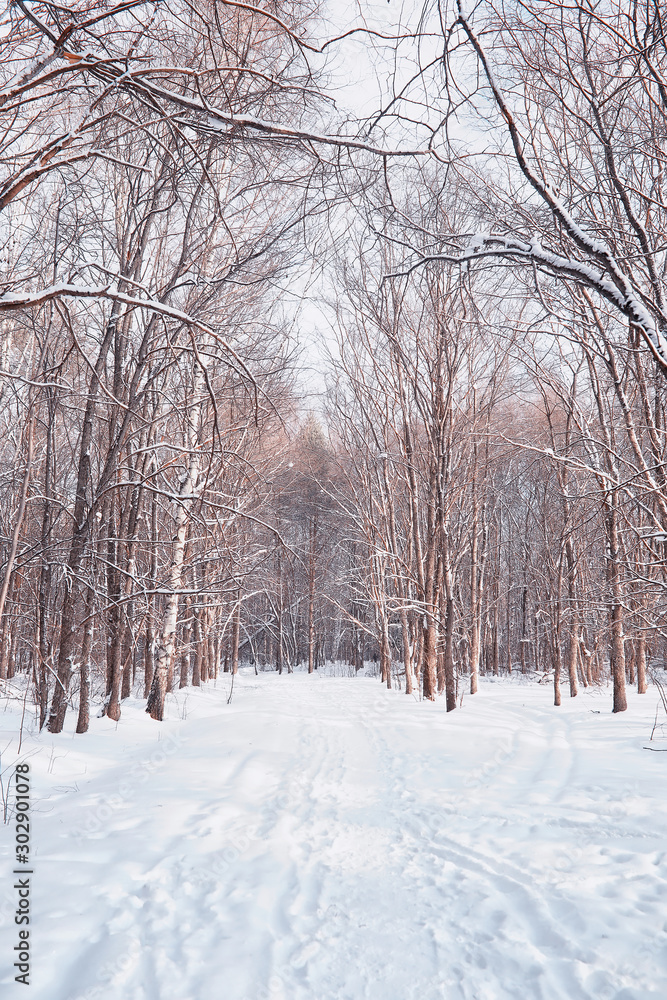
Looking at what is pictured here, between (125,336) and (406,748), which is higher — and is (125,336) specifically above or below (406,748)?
above

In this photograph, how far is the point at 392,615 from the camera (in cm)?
2036

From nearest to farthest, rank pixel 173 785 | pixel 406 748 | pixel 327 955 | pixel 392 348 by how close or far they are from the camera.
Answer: pixel 327 955 < pixel 173 785 < pixel 406 748 < pixel 392 348

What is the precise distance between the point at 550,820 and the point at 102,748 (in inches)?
200

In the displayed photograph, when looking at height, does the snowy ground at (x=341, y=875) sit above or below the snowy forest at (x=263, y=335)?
below

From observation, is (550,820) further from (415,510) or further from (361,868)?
(415,510)

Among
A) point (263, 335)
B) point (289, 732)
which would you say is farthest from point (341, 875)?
point (263, 335)

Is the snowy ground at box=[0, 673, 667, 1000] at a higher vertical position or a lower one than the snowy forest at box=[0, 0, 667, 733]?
lower

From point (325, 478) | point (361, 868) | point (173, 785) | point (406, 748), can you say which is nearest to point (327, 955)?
point (361, 868)

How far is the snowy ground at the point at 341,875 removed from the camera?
2.26 metres

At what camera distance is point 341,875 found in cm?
317

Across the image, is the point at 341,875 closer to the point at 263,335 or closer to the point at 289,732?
the point at 289,732

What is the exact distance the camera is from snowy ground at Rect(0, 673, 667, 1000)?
226 centimetres

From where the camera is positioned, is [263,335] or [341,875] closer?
[341,875]

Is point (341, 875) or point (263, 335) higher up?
point (263, 335)
